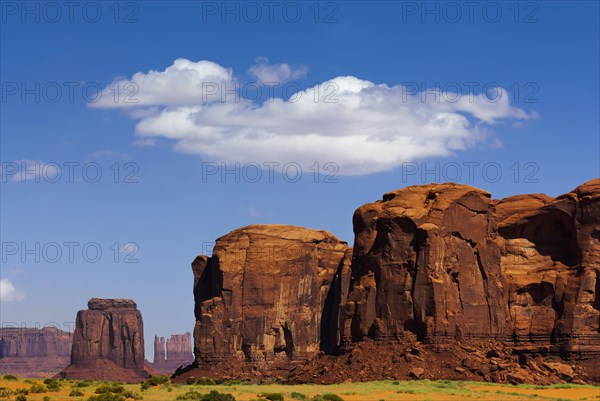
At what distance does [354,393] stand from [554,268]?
86.8 ft

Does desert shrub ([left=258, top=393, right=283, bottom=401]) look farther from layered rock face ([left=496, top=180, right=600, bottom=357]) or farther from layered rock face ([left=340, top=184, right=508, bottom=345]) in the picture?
layered rock face ([left=496, top=180, right=600, bottom=357])

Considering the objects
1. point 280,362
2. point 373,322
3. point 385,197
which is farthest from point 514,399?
point 280,362

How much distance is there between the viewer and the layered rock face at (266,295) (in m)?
134

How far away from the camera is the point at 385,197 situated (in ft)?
294

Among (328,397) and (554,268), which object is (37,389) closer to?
(328,397)

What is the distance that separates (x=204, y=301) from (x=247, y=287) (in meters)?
5.62

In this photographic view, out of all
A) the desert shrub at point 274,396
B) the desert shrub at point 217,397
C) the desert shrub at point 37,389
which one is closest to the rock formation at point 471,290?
the desert shrub at point 274,396

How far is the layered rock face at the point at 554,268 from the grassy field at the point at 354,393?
25.0ft

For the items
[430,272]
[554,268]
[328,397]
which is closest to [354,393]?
[328,397]

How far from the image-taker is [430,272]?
83000mm

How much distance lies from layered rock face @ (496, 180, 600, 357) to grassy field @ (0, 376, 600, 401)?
7616 mm

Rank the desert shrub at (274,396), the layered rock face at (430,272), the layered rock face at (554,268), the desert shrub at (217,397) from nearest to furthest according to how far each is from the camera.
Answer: the desert shrub at (217,397) → the desert shrub at (274,396) → the layered rock face at (430,272) → the layered rock face at (554,268)

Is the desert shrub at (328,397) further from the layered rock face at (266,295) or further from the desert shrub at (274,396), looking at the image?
the layered rock face at (266,295)

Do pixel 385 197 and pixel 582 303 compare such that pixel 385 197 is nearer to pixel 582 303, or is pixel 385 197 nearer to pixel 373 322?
pixel 373 322
